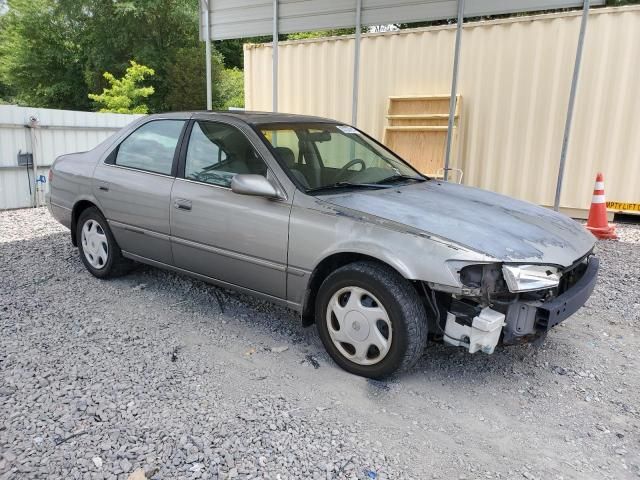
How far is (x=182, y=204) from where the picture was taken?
12.8 feet

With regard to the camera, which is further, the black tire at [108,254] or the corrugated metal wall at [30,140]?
the corrugated metal wall at [30,140]

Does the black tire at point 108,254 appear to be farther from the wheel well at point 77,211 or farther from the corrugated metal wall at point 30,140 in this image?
the corrugated metal wall at point 30,140

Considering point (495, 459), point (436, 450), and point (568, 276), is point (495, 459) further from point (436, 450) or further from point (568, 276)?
point (568, 276)

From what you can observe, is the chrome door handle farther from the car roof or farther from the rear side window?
the car roof

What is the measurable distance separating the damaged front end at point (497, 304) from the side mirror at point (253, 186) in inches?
45.2

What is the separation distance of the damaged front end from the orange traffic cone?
4.09 m

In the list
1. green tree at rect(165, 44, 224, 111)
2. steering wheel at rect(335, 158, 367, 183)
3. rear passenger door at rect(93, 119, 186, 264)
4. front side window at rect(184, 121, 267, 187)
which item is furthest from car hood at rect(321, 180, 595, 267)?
green tree at rect(165, 44, 224, 111)

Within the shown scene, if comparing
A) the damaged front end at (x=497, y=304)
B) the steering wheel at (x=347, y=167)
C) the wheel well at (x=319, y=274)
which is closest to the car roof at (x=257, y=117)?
the steering wheel at (x=347, y=167)

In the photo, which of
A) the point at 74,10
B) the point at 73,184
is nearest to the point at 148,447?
the point at 73,184

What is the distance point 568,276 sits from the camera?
123 inches

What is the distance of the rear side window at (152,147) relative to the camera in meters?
4.18

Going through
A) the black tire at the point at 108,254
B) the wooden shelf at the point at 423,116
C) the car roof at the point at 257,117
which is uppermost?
the wooden shelf at the point at 423,116

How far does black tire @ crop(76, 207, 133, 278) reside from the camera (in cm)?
464

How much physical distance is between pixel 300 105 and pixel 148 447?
7974 mm
